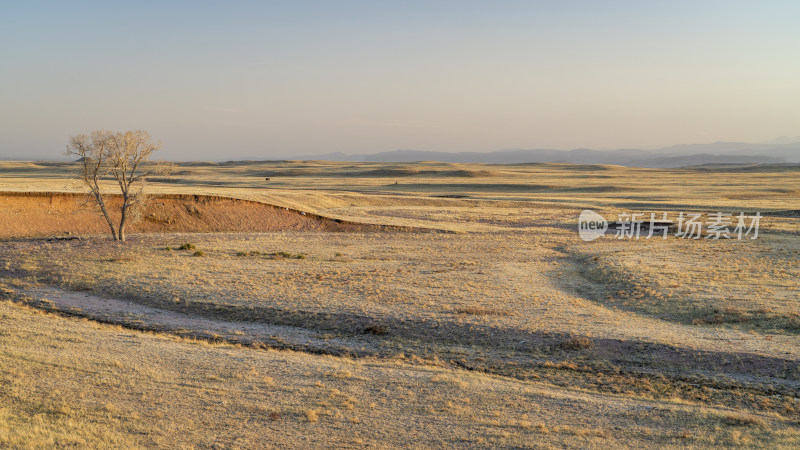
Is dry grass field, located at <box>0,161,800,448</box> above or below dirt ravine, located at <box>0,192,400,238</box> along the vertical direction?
below

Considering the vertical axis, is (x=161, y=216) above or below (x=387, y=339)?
above

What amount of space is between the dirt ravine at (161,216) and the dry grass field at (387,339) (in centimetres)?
31

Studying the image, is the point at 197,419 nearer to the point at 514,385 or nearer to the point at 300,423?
the point at 300,423

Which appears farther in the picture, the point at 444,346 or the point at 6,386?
the point at 444,346

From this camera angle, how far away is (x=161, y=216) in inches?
1927

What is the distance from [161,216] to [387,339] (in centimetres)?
3485

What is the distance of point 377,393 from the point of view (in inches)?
545

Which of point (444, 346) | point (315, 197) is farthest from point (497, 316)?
point (315, 197)

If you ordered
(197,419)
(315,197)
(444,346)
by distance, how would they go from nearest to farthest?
(197,419), (444,346), (315,197)

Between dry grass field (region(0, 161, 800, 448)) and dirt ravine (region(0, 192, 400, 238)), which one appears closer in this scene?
dry grass field (region(0, 161, 800, 448))

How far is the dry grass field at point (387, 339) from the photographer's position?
1181 centimetres

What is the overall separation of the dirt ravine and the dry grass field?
31 cm

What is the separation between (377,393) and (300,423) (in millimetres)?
2463

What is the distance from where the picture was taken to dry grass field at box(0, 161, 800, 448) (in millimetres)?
11812
